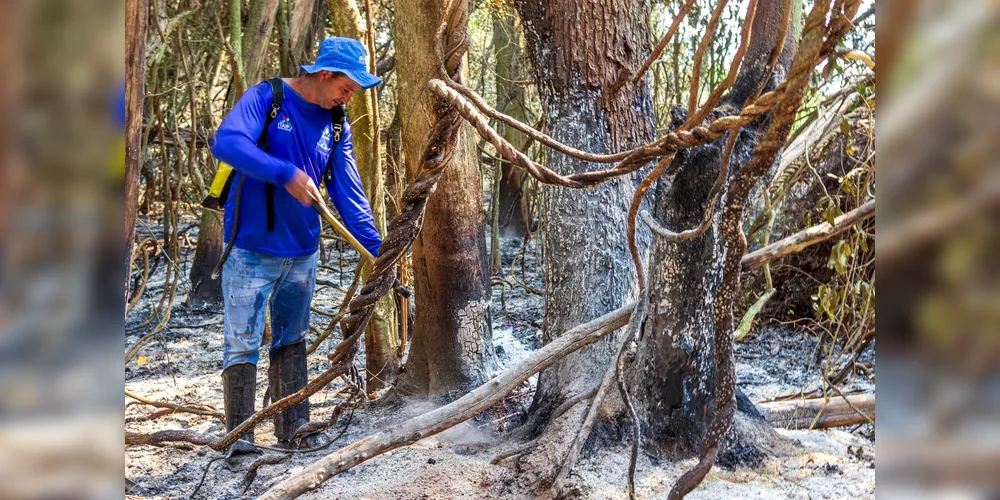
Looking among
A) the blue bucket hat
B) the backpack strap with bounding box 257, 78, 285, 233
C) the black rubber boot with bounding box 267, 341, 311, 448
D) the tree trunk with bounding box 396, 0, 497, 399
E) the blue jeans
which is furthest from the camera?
the black rubber boot with bounding box 267, 341, 311, 448

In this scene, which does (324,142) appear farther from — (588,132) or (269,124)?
(588,132)

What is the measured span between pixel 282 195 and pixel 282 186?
0.55ft

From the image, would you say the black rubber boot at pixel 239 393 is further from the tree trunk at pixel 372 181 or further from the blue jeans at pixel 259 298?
the tree trunk at pixel 372 181

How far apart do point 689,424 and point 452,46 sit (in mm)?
1588

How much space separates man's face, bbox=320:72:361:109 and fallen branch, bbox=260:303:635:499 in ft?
4.97

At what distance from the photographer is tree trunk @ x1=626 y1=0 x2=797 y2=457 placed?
2.55 m

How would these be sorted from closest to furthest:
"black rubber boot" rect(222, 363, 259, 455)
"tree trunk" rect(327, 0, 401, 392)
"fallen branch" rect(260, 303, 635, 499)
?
"fallen branch" rect(260, 303, 635, 499) < "black rubber boot" rect(222, 363, 259, 455) < "tree trunk" rect(327, 0, 401, 392)

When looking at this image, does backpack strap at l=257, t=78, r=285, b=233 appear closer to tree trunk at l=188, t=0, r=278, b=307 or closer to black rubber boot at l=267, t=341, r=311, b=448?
tree trunk at l=188, t=0, r=278, b=307

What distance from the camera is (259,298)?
3734mm

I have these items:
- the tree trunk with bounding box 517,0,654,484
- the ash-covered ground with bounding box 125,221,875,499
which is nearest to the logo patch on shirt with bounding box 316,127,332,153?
the tree trunk with bounding box 517,0,654,484

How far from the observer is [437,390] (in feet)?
13.8

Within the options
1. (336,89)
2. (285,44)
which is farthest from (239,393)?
(285,44)

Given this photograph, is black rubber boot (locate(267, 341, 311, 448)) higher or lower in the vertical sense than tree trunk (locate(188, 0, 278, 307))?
lower
